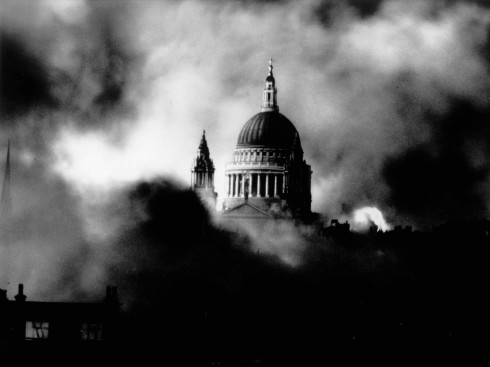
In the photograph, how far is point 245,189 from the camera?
643ft

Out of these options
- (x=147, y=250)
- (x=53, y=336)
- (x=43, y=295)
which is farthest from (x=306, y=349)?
(x=147, y=250)

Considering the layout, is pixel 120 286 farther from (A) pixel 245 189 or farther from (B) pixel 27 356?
(A) pixel 245 189

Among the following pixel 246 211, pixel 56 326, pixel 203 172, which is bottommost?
pixel 56 326

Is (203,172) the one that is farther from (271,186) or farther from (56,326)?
(56,326)

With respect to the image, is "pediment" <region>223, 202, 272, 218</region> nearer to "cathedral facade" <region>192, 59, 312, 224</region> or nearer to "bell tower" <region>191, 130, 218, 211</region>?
"cathedral facade" <region>192, 59, 312, 224</region>

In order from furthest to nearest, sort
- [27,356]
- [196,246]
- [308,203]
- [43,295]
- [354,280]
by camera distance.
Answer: [308,203]
[196,246]
[354,280]
[43,295]
[27,356]

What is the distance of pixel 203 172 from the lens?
7146 inches

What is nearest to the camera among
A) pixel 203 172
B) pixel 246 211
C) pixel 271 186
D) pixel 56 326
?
pixel 56 326

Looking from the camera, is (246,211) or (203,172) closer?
(246,211)

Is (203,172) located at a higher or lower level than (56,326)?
higher

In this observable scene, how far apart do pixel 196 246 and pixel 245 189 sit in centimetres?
7997

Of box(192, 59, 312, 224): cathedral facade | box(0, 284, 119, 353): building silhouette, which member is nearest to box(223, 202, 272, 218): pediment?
box(192, 59, 312, 224): cathedral facade

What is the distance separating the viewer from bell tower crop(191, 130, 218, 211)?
177m

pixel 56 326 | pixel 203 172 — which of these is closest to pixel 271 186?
pixel 203 172
